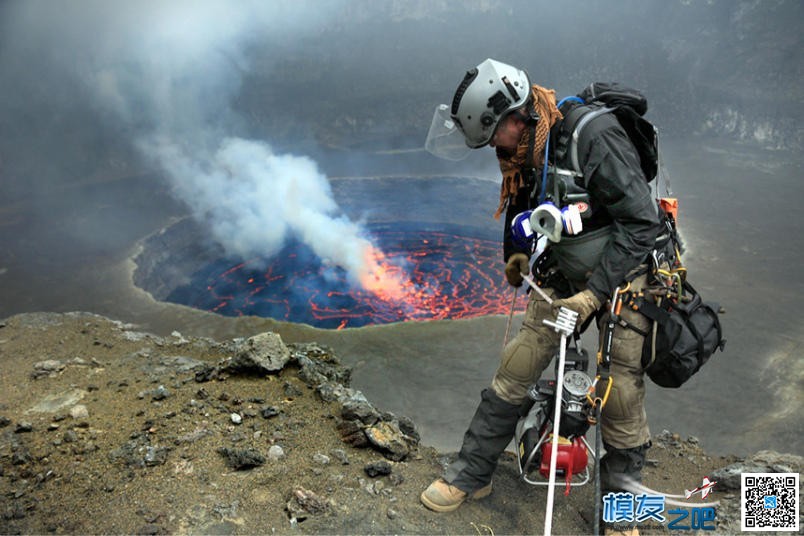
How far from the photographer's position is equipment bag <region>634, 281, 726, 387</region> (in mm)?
2811

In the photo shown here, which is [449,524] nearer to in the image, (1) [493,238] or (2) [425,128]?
(1) [493,238]

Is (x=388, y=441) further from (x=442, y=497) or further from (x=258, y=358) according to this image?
(x=258, y=358)

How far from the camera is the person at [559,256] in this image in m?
2.69

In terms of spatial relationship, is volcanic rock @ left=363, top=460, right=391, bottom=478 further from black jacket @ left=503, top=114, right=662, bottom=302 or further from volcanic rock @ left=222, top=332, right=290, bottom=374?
black jacket @ left=503, top=114, right=662, bottom=302

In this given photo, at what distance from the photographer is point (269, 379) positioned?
13.7ft

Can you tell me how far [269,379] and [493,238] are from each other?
10338 mm

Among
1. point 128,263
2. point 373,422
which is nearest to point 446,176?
point 128,263

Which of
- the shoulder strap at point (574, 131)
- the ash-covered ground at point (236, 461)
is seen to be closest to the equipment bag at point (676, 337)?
the shoulder strap at point (574, 131)

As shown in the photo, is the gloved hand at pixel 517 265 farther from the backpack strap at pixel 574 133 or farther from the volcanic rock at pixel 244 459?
the volcanic rock at pixel 244 459

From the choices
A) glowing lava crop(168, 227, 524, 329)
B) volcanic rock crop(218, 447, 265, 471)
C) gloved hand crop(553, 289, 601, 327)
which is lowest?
glowing lava crop(168, 227, 524, 329)

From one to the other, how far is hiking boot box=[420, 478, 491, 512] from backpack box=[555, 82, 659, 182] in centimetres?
188

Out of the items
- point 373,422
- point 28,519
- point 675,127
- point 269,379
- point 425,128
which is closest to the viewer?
point 28,519

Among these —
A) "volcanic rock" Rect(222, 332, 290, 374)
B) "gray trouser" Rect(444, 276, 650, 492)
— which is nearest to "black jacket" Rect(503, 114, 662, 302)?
"gray trouser" Rect(444, 276, 650, 492)

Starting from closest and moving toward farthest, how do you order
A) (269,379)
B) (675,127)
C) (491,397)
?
(491,397)
(269,379)
(675,127)
